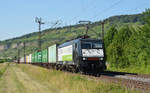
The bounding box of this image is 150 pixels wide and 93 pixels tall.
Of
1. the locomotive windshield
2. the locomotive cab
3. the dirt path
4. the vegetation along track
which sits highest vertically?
the locomotive windshield

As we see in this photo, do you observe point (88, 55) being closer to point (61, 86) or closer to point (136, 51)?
point (61, 86)

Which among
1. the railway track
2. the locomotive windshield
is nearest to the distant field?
the railway track

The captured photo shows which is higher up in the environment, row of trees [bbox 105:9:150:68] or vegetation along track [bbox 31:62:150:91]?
row of trees [bbox 105:9:150:68]

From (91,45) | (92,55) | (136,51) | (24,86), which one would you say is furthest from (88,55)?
(136,51)

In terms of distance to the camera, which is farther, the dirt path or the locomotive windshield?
the locomotive windshield

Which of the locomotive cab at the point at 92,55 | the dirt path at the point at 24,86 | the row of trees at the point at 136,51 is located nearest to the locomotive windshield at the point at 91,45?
the locomotive cab at the point at 92,55

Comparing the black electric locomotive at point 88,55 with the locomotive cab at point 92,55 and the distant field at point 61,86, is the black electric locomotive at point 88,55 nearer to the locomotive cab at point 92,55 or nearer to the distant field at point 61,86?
the locomotive cab at point 92,55

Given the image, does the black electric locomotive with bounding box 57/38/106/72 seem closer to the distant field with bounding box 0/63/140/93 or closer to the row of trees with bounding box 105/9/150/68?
the distant field with bounding box 0/63/140/93

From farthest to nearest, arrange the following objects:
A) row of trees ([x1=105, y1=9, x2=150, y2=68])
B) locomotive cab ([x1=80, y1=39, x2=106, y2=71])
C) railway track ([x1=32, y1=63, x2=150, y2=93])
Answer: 1. row of trees ([x1=105, y1=9, x2=150, y2=68])
2. locomotive cab ([x1=80, y1=39, x2=106, y2=71])
3. railway track ([x1=32, y1=63, x2=150, y2=93])

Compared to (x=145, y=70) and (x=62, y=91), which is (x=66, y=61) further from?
(x=62, y=91)

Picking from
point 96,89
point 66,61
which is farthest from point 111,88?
point 66,61

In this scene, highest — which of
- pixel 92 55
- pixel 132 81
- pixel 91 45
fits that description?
pixel 91 45

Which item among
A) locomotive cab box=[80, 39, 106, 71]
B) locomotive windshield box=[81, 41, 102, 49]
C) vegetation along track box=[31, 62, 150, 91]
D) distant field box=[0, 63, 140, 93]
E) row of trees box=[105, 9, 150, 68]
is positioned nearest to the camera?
distant field box=[0, 63, 140, 93]

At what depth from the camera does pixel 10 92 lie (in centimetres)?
1294
